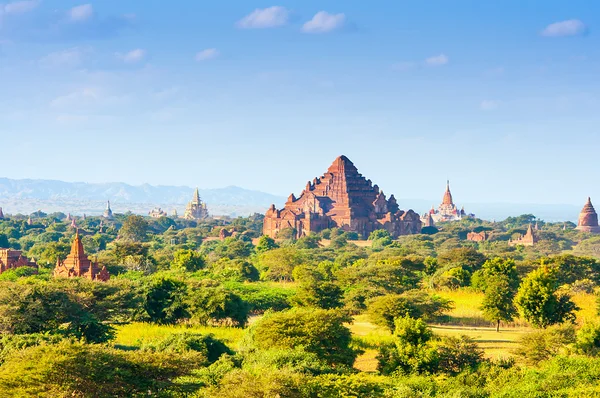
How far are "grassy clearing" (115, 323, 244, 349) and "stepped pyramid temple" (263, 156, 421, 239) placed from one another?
106m

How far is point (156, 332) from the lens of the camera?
49219 mm

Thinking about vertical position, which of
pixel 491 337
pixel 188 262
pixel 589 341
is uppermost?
pixel 188 262

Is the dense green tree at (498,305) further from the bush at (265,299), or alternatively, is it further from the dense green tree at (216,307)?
the dense green tree at (216,307)

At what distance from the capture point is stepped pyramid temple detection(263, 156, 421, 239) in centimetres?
16050

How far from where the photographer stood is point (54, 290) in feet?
154

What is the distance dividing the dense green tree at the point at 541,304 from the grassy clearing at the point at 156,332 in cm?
1633

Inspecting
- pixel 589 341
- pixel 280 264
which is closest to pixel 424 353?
pixel 589 341

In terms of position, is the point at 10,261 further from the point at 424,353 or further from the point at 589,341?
the point at 589,341

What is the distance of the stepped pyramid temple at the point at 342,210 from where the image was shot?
16050 centimetres

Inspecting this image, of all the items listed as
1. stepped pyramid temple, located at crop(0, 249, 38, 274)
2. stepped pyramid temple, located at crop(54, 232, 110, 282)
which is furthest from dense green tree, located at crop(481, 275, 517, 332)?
stepped pyramid temple, located at crop(0, 249, 38, 274)

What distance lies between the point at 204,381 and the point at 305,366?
406cm

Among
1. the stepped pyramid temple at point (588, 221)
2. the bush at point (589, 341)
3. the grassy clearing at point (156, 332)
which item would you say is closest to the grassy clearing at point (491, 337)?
the bush at point (589, 341)

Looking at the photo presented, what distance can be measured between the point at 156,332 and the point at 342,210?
115 meters

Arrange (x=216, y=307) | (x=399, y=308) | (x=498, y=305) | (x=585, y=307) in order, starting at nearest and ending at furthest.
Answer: (x=399, y=308), (x=216, y=307), (x=498, y=305), (x=585, y=307)
